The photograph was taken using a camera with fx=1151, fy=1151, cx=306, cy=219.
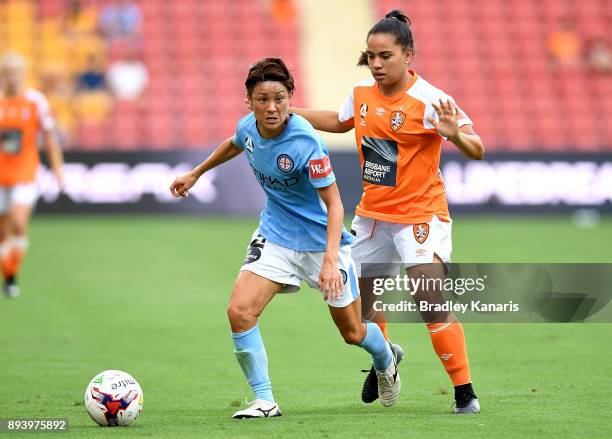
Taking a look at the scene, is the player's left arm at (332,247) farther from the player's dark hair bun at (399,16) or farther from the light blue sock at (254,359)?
the player's dark hair bun at (399,16)

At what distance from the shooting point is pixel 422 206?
261 inches

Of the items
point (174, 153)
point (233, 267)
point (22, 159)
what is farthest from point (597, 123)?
point (22, 159)

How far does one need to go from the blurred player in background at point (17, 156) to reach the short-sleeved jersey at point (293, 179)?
642 cm

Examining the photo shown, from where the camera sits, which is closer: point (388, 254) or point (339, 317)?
point (339, 317)

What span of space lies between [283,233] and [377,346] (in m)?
0.88

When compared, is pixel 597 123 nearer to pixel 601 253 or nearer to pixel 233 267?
pixel 601 253

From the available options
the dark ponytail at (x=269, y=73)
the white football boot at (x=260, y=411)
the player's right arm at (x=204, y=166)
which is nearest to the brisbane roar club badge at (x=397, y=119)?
the dark ponytail at (x=269, y=73)

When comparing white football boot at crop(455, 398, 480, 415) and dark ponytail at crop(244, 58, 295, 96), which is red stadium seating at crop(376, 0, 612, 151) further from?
dark ponytail at crop(244, 58, 295, 96)

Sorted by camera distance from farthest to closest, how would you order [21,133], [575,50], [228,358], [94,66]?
[575,50] < [94,66] < [21,133] < [228,358]

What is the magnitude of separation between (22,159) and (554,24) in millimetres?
15926

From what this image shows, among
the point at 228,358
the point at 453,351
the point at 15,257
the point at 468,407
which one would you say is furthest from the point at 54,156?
the point at 468,407

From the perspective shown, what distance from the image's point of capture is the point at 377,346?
6.70 metres

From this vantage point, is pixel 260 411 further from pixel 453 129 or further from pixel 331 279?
pixel 453 129

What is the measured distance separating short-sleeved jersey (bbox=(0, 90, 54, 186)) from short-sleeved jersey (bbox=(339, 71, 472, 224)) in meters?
7.00
